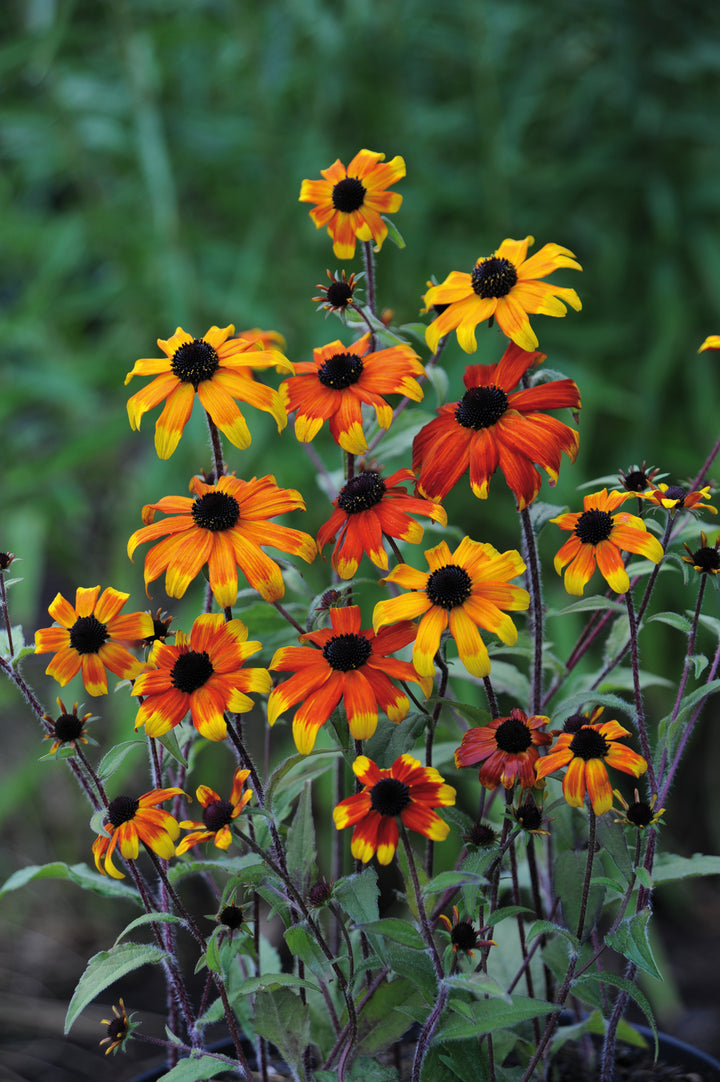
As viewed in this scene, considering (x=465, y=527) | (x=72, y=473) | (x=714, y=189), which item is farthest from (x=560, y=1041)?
(x=714, y=189)

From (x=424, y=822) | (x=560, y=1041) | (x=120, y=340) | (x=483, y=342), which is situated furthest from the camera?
(x=120, y=340)

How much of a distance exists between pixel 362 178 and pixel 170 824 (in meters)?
0.24

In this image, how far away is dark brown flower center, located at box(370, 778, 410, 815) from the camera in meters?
0.29

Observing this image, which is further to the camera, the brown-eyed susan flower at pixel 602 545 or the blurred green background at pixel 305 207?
the blurred green background at pixel 305 207

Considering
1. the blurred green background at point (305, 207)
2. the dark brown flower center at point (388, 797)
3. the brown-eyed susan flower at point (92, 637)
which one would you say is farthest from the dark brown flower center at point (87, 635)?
the blurred green background at point (305, 207)

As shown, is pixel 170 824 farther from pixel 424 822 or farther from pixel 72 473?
pixel 72 473

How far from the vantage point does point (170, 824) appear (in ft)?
1.05

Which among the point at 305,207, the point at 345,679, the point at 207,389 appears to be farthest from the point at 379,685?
the point at 305,207

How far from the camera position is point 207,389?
327 millimetres

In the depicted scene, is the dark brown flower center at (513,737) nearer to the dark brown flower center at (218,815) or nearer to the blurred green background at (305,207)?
the dark brown flower center at (218,815)

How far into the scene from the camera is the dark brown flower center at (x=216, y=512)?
319 millimetres

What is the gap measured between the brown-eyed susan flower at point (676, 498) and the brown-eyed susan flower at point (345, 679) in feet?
0.30

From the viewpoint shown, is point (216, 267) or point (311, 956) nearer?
point (311, 956)

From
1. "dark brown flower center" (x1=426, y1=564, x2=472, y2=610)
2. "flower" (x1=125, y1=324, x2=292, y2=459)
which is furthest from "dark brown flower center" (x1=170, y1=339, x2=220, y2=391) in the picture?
"dark brown flower center" (x1=426, y1=564, x2=472, y2=610)
